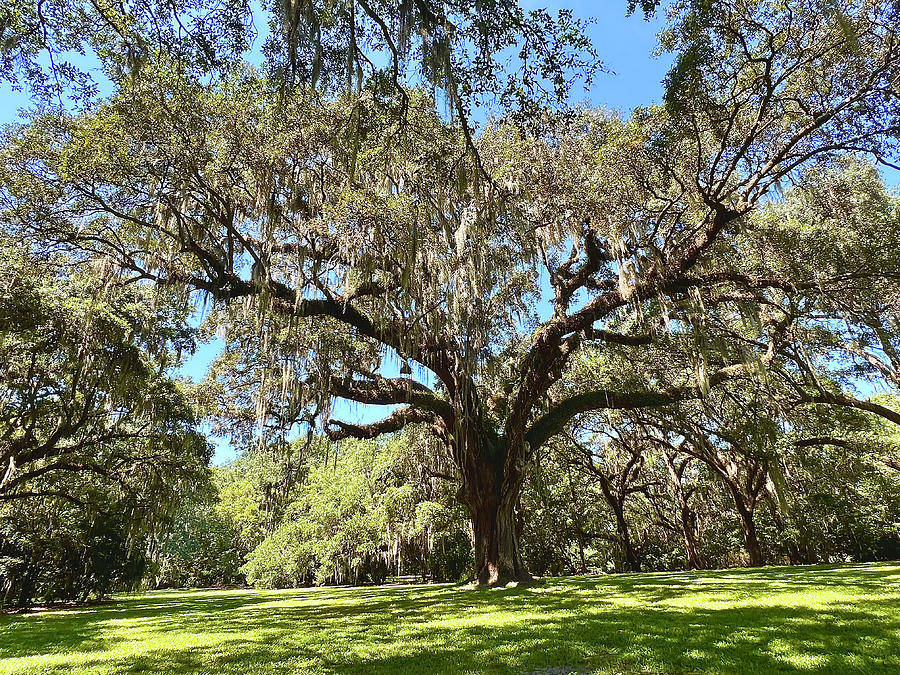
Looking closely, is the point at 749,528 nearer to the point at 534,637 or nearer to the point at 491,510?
the point at 491,510

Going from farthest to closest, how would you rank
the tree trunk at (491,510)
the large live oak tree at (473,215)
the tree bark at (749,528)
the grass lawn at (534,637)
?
the tree bark at (749,528)
the tree trunk at (491,510)
the large live oak tree at (473,215)
the grass lawn at (534,637)

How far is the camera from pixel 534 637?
4703 mm

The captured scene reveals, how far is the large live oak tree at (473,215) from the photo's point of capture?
260 inches

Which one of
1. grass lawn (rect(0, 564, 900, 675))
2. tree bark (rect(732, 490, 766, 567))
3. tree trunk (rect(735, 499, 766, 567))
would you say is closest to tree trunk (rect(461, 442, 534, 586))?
grass lawn (rect(0, 564, 900, 675))

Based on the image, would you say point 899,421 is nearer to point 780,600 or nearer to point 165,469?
point 780,600

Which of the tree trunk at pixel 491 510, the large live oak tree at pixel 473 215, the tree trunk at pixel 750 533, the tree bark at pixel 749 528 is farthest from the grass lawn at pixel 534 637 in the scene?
the tree trunk at pixel 750 533

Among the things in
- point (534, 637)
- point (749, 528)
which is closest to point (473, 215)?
point (534, 637)

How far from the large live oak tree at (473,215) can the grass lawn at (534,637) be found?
3.77m

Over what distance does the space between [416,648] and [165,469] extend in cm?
926

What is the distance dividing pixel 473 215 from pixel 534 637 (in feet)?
21.8

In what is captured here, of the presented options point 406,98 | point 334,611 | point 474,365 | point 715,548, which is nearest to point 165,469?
point 334,611

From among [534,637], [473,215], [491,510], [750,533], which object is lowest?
[750,533]

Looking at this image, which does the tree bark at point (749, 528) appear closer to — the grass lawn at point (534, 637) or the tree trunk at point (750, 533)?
the tree trunk at point (750, 533)

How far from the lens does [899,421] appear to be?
32.8ft
